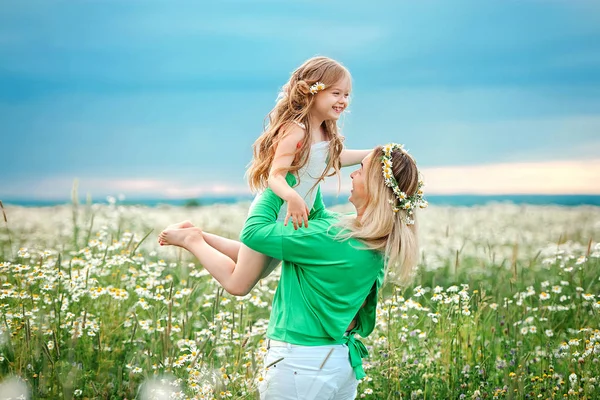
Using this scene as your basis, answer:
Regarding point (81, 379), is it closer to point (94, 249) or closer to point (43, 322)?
point (43, 322)

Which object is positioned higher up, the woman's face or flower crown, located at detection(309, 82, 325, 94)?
flower crown, located at detection(309, 82, 325, 94)

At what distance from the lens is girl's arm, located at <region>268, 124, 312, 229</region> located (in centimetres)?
423

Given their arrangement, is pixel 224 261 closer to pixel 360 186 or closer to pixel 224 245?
pixel 224 245

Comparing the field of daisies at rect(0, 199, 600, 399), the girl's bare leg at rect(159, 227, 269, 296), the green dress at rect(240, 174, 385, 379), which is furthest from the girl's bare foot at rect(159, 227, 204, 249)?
the green dress at rect(240, 174, 385, 379)

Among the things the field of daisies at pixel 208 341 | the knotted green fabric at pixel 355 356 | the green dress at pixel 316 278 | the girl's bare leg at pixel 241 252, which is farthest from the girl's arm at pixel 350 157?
the knotted green fabric at pixel 355 356

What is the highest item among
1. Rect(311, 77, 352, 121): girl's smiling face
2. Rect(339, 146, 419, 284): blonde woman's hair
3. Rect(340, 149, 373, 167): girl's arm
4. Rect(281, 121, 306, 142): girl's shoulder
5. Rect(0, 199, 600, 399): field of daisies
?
Rect(311, 77, 352, 121): girl's smiling face

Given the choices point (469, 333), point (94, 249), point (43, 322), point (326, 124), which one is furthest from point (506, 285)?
point (43, 322)

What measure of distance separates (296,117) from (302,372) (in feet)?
6.97

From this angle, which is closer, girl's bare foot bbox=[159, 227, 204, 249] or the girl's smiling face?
girl's bare foot bbox=[159, 227, 204, 249]

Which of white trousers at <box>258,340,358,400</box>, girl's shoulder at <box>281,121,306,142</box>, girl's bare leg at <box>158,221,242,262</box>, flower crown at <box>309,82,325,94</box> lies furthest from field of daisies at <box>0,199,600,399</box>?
flower crown at <box>309,82,325,94</box>

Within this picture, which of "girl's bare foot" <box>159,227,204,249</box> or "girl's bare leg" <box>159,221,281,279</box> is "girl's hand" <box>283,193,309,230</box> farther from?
"girl's bare foot" <box>159,227,204,249</box>

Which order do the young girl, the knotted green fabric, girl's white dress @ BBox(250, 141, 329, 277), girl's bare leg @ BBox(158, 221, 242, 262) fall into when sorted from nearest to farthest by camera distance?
the knotted green fabric → girl's bare leg @ BBox(158, 221, 242, 262) → the young girl → girl's white dress @ BBox(250, 141, 329, 277)

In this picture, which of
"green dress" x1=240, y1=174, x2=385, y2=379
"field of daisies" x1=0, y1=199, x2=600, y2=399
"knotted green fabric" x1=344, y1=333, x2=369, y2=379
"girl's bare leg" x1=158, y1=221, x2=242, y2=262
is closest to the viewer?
"green dress" x1=240, y1=174, x2=385, y2=379

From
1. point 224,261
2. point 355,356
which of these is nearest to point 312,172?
point 224,261
